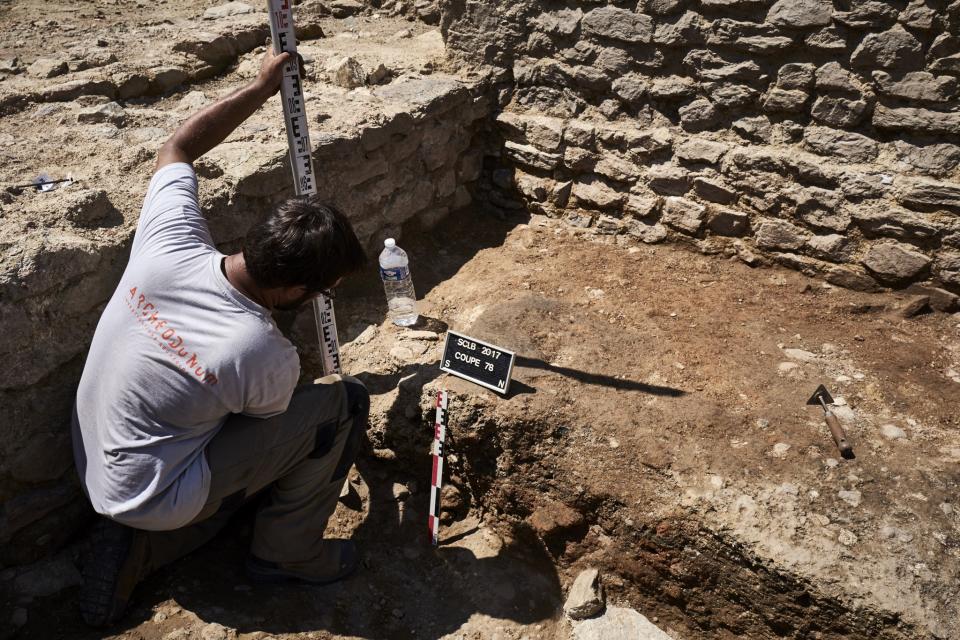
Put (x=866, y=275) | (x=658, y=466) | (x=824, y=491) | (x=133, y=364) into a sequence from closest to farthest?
(x=133, y=364) → (x=824, y=491) → (x=658, y=466) → (x=866, y=275)

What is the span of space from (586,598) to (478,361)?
1.03 m

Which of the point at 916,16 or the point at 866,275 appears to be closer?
the point at 916,16

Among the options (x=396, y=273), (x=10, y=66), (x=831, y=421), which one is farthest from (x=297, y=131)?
(x=831, y=421)

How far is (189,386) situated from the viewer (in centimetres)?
230

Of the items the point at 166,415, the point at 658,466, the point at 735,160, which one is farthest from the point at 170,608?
the point at 735,160

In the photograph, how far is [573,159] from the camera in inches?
171

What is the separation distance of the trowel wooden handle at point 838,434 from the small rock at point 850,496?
0.17 m

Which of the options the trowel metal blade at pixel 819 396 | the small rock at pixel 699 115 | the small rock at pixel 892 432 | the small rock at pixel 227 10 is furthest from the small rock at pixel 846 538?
the small rock at pixel 227 10

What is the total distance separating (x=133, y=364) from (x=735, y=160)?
2996mm

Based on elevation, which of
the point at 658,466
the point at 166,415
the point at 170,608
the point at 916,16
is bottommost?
the point at 170,608

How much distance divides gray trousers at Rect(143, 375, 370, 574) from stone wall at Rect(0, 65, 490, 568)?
533 mm

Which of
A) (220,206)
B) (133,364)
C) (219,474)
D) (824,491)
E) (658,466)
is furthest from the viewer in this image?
(220,206)

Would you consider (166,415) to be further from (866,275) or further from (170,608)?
(866,275)

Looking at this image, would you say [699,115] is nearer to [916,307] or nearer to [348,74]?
[916,307]
